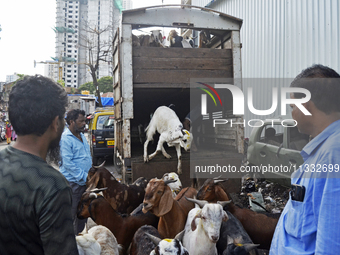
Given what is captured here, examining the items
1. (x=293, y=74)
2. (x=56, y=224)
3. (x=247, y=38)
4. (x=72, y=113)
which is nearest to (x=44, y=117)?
(x=56, y=224)

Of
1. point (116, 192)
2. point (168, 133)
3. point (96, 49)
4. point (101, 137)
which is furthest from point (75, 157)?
point (96, 49)

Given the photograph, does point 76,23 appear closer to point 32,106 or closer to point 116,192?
point 116,192

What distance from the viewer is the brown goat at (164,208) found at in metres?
3.07

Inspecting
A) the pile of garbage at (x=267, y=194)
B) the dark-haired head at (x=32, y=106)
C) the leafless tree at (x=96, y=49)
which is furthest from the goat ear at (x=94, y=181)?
the leafless tree at (x=96, y=49)

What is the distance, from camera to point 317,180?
1.36 meters

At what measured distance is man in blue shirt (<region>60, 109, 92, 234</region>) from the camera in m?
3.79

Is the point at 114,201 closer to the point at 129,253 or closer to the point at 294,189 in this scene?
the point at 129,253

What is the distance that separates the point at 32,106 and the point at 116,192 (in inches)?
118

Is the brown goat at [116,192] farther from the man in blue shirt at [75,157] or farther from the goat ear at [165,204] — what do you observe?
the goat ear at [165,204]

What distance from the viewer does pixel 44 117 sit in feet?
4.41

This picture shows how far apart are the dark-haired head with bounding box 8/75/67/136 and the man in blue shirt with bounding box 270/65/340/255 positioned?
4.42ft

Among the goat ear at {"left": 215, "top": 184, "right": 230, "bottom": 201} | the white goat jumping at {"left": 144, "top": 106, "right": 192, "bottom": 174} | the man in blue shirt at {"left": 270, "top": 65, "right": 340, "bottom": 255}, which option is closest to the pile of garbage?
the white goat jumping at {"left": 144, "top": 106, "right": 192, "bottom": 174}

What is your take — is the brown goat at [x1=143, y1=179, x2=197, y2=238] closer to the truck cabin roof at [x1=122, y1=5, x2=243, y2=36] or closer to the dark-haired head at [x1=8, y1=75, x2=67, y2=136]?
the dark-haired head at [x1=8, y1=75, x2=67, y2=136]

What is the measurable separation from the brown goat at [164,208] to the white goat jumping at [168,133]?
2208mm
